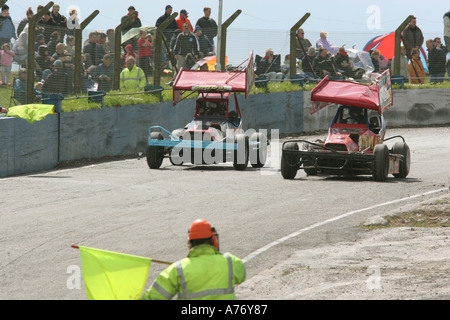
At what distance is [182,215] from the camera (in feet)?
44.6

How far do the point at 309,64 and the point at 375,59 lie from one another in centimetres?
229

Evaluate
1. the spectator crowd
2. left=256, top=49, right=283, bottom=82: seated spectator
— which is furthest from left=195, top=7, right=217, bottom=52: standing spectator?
left=256, top=49, right=283, bottom=82: seated spectator

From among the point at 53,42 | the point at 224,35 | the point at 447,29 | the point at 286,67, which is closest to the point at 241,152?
the point at 53,42

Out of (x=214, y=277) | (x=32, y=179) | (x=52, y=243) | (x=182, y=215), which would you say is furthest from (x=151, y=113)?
(x=214, y=277)

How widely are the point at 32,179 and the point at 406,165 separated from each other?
7.39 metres

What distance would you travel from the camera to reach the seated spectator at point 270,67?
88.4ft

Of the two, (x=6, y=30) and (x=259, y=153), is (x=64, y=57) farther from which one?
(x=259, y=153)

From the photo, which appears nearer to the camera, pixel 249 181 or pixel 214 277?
pixel 214 277

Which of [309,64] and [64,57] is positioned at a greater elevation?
[309,64]

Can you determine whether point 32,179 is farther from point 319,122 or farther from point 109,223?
point 319,122

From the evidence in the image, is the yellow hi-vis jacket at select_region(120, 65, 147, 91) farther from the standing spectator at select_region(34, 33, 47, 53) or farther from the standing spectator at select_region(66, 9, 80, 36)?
Result: the standing spectator at select_region(34, 33, 47, 53)

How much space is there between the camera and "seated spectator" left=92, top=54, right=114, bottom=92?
872 inches

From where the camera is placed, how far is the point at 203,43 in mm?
25938

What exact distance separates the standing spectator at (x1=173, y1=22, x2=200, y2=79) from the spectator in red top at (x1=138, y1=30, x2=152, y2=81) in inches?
50.3
